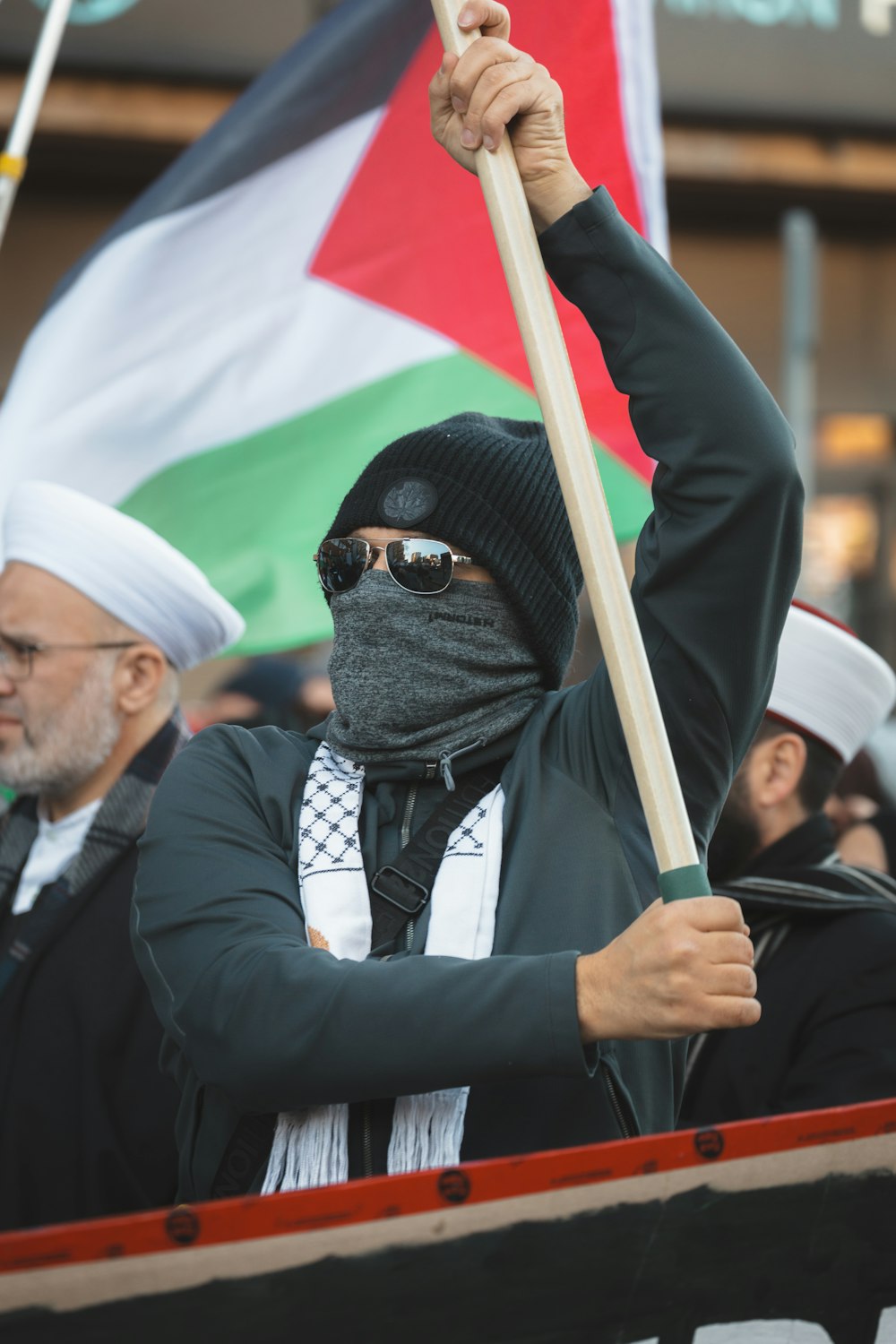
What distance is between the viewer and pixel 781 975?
2.49 m

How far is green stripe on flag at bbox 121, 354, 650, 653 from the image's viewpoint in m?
3.59

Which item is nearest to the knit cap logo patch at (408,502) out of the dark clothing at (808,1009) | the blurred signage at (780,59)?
the dark clothing at (808,1009)

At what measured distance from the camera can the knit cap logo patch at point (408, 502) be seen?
Result: 1802mm

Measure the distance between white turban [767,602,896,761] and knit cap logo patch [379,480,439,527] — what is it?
51.4 inches

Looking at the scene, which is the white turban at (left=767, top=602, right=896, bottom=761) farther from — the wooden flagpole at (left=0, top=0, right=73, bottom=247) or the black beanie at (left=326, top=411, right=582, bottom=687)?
the wooden flagpole at (left=0, top=0, right=73, bottom=247)

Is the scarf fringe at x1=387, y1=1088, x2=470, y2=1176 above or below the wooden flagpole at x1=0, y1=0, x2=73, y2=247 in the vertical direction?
below

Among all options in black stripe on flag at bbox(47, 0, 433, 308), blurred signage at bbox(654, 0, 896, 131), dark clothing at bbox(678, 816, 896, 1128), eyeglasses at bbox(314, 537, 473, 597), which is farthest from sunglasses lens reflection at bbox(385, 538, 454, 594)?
blurred signage at bbox(654, 0, 896, 131)

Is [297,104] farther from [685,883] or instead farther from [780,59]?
[780,59]

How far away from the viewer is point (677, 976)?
1.35 m

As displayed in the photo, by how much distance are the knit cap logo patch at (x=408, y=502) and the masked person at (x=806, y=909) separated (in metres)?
1.10

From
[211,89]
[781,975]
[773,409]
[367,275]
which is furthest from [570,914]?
[211,89]

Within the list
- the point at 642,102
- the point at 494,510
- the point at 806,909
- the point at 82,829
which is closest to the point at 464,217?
the point at 642,102

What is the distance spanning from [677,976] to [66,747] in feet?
6.35

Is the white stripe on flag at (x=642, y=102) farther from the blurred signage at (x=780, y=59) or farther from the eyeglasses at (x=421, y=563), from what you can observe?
the blurred signage at (x=780, y=59)
